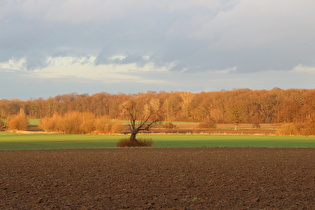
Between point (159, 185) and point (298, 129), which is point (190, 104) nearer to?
point (298, 129)

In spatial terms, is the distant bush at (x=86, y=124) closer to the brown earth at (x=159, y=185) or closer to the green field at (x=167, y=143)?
the green field at (x=167, y=143)

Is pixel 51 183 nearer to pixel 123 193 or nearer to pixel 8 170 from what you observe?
pixel 123 193

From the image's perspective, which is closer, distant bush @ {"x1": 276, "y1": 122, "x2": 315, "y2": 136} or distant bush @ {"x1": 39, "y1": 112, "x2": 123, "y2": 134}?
distant bush @ {"x1": 276, "y1": 122, "x2": 315, "y2": 136}

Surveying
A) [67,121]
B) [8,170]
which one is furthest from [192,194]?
[67,121]

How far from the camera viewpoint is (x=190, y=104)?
13188 centimetres

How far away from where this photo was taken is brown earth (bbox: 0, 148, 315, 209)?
11.6 m

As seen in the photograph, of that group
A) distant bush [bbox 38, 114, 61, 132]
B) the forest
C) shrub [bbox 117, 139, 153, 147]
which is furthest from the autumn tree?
shrub [bbox 117, 139, 153, 147]

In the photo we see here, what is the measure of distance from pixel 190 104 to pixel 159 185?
117694mm

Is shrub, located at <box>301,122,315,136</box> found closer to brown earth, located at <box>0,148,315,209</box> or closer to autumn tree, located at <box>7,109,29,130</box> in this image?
brown earth, located at <box>0,148,315,209</box>

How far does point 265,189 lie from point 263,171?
4.77 m

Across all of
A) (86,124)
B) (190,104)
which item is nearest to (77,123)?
(86,124)

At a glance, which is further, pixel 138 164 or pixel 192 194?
pixel 138 164

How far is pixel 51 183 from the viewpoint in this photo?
15.3 meters

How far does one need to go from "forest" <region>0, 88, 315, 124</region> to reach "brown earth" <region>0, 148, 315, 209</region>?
236 feet
